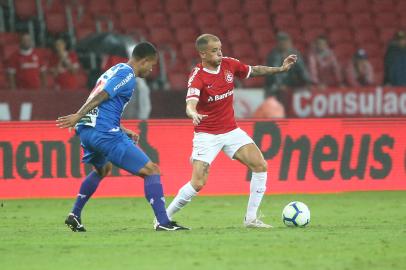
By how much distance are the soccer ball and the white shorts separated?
800 mm

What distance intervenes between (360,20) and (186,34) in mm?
4138

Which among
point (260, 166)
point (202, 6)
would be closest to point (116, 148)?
point (260, 166)

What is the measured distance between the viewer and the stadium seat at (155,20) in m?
21.7

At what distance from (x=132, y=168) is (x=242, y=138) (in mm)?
1410

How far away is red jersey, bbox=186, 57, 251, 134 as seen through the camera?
35.1 ft

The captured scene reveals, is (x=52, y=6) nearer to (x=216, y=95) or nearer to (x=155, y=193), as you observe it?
(x=216, y=95)

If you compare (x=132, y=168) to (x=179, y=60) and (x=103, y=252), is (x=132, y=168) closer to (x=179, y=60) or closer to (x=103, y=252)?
(x=103, y=252)

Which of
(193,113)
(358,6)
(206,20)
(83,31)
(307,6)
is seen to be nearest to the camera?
(193,113)

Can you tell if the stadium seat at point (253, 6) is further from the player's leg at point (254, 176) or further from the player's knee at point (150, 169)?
the player's knee at point (150, 169)

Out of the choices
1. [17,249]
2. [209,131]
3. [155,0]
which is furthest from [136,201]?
[155,0]

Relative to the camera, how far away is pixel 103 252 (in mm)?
8625

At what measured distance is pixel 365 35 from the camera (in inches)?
915

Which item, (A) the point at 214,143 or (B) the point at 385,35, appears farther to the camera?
(B) the point at 385,35

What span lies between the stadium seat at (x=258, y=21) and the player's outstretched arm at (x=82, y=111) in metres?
13.0
